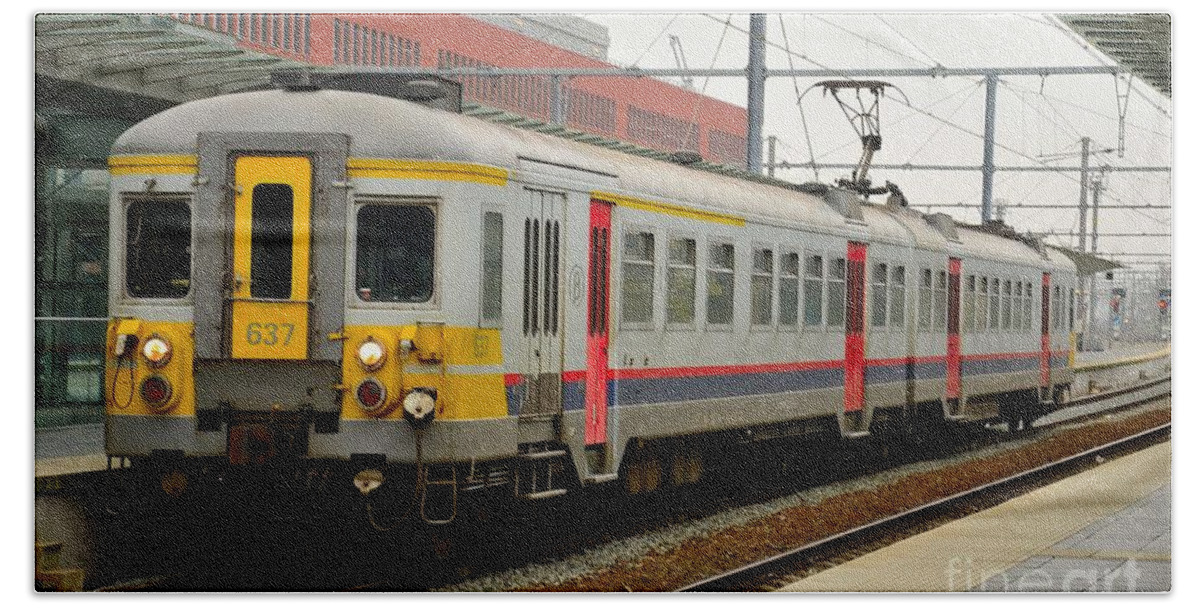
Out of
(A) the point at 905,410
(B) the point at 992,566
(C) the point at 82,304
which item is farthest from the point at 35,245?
(A) the point at 905,410

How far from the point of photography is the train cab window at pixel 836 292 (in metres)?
17.3

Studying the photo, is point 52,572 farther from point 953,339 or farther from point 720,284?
point 953,339

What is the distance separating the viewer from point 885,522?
14.7 m

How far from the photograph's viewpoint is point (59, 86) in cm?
1158

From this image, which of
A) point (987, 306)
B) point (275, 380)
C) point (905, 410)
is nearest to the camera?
point (275, 380)

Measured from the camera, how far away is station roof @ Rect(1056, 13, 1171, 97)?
12.3m

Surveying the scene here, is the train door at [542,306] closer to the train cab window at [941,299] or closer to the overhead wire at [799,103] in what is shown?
the overhead wire at [799,103]

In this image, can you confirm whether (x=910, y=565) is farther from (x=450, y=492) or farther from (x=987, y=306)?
(x=987, y=306)

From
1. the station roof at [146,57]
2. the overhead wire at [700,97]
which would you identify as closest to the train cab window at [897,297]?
the overhead wire at [700,97]

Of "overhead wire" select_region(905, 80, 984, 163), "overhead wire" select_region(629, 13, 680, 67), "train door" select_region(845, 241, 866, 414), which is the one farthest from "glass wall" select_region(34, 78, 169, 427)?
"train door" select_region(845, 241, 866, 414)

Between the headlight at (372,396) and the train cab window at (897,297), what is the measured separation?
8840 millimetres

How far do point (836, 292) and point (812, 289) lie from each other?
2.03 ft

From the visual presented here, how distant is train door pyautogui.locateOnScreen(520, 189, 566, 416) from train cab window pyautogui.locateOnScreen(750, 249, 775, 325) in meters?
3.52

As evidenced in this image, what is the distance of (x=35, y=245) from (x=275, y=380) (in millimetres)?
1681
